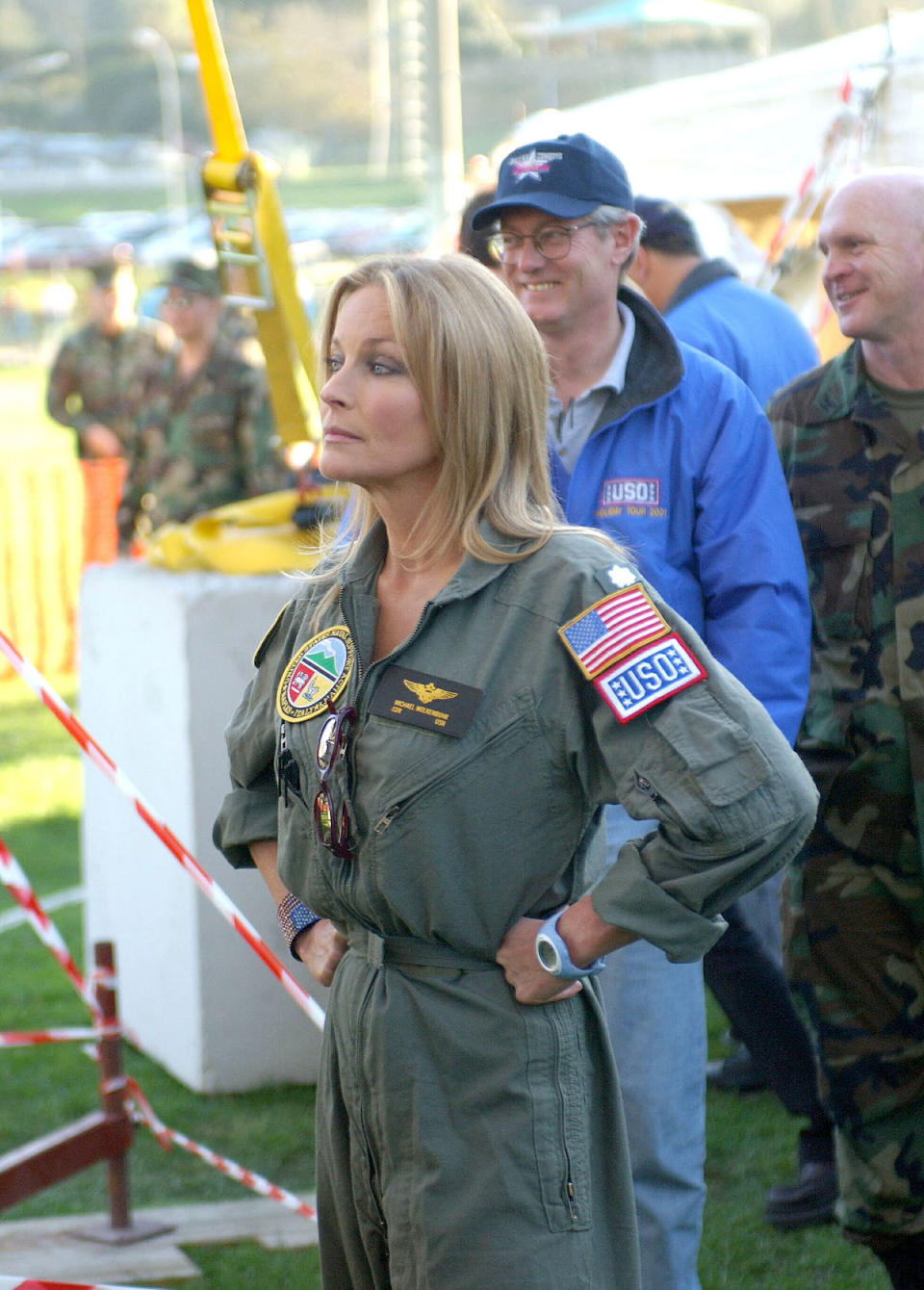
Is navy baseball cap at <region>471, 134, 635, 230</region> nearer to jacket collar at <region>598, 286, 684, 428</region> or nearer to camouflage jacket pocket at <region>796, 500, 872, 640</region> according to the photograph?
jacket collar at <region>598, 286, 684, 428</region>

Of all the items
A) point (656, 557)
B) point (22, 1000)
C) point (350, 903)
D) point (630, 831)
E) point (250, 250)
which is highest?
point (250, 250)

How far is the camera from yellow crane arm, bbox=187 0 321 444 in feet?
14.7

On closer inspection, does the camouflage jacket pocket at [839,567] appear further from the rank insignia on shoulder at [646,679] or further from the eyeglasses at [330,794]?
the eyeglasses at [330,794]

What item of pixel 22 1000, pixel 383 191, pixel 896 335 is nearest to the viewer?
pixel 896 335

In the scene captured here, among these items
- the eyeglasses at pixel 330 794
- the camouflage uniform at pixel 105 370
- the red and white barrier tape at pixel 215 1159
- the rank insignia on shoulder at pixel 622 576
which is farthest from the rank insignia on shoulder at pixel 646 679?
the camouflage uniform at pixel 105 370

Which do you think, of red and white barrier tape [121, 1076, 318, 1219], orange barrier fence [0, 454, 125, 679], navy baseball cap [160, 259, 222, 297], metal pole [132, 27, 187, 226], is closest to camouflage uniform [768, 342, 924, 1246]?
red and white barrier tape [121, 1076, 318, 1219]

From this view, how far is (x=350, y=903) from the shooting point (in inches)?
84.7

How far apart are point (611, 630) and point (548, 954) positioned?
1.33 ft

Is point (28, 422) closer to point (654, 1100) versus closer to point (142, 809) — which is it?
point (142, 809)

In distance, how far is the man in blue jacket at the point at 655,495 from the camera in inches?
118

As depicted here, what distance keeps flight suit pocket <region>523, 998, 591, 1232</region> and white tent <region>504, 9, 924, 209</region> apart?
5331mm

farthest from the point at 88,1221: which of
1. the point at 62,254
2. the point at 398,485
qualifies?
the point at 62,254

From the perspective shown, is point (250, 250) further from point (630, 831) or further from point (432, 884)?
point (432, 884)

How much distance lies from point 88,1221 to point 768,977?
1.75 meters
